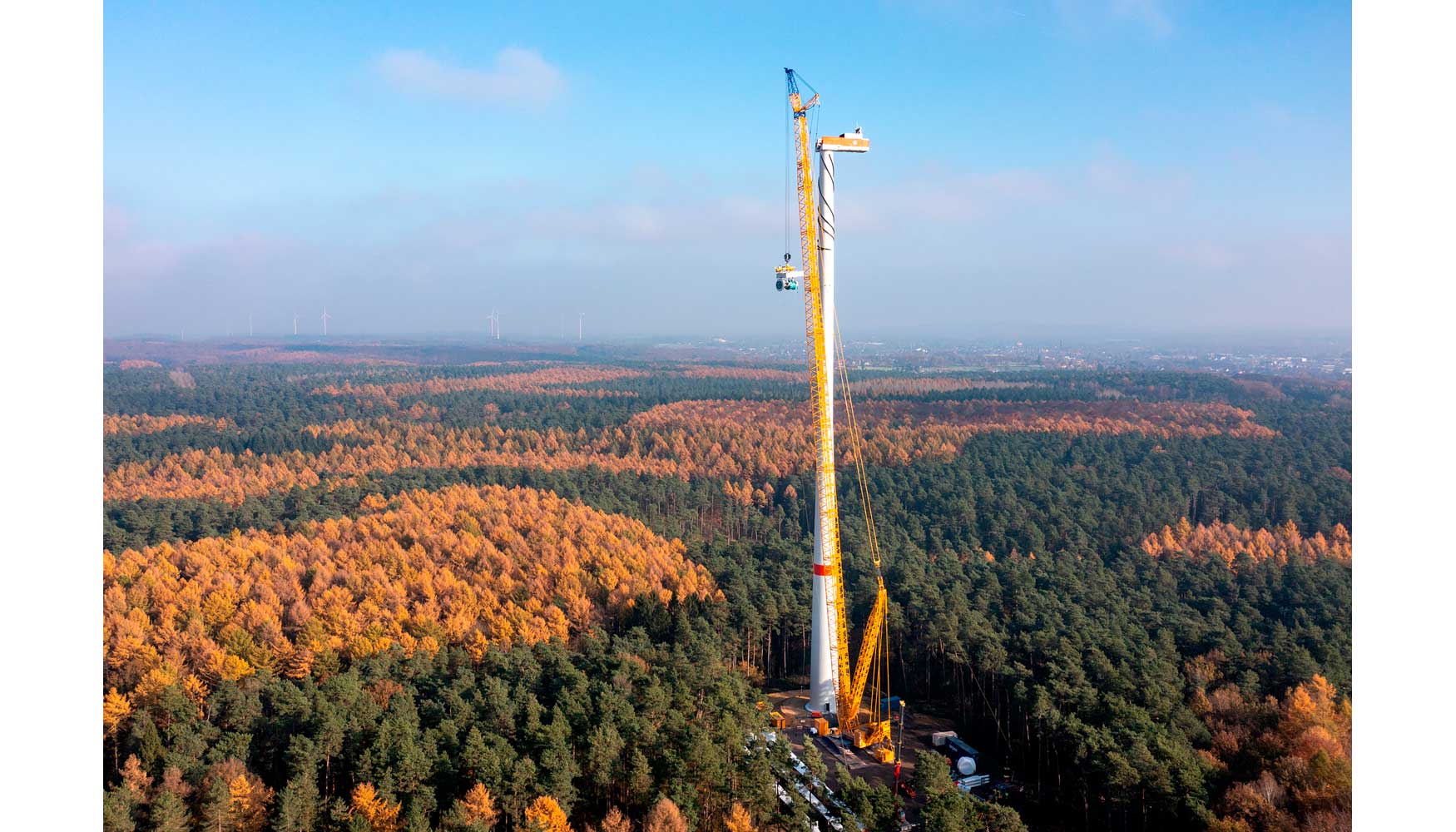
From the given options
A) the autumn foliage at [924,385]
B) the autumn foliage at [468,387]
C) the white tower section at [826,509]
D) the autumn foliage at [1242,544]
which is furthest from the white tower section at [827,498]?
the autumn foliage at [468,387]

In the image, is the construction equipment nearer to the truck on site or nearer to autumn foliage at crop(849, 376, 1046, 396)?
the truck on site

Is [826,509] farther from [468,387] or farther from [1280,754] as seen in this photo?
[468,387]

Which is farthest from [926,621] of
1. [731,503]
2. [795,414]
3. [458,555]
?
[795,414]

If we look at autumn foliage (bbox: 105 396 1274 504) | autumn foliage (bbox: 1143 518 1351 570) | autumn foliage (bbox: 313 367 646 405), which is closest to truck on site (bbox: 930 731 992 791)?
autumn foliage (bbox: 1143 518 1351 570)

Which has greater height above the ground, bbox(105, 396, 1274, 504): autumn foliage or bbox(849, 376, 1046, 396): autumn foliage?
bbox(849, 376, 1046, 396): autumn foliage

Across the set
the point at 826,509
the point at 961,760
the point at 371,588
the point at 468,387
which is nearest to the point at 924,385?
the point at 468,387
